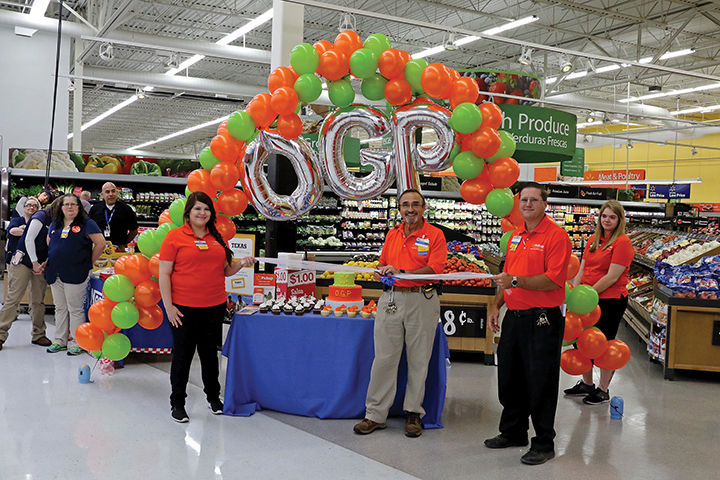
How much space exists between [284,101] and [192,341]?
1.74 meters

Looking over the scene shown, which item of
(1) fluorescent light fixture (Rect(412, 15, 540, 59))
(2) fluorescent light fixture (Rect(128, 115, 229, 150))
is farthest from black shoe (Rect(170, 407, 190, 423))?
(2) fluorescent light fixture (Rect(128, 115, 229, 150))

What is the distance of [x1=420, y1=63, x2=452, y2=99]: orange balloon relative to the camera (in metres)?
4.36

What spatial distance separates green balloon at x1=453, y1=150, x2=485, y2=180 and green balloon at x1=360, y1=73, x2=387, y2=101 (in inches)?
29.0

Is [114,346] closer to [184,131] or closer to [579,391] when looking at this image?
[579,391]

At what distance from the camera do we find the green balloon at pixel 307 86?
4484 mm

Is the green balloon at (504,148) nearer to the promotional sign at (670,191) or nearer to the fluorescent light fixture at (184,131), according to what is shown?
the promotional sign at (670,191)

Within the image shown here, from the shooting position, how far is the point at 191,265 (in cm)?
402

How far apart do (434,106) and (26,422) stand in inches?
134

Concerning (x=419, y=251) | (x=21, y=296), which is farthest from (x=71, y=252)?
(x=419, y=251)

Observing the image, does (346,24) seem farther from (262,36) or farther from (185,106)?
(185,106)

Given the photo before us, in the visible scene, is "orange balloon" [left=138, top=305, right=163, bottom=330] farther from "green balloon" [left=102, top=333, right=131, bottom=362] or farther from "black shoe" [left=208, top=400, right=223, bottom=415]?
"black shoe" [left=208, top=400, right=223, bottom=415]

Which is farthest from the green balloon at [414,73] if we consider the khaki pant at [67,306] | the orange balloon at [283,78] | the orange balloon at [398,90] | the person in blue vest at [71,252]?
the khaki pant at [67,306]

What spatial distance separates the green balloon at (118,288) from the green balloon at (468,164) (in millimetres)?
2431

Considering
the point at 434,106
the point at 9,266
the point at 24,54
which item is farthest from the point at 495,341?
the point at 24,54
